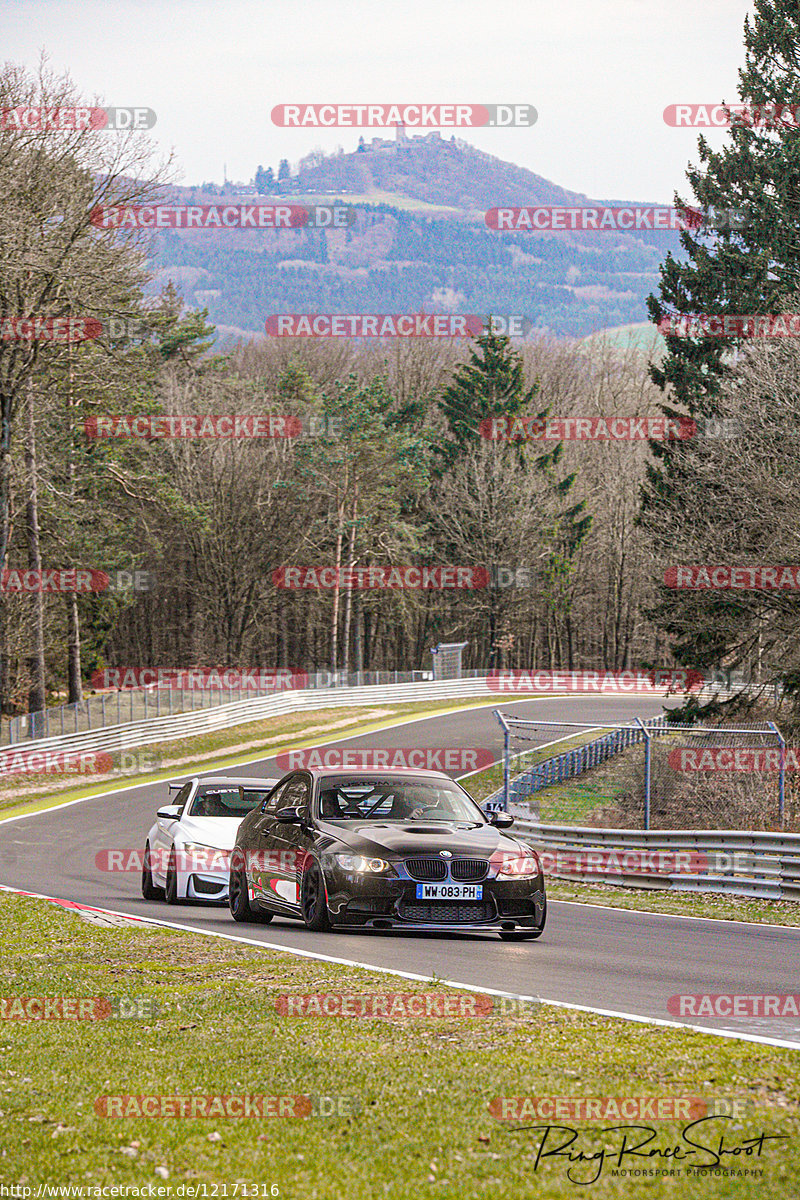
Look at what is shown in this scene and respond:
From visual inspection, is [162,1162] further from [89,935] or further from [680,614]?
[680,614]

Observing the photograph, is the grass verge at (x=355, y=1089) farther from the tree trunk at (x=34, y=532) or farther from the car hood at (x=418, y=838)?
the tree trunk at (x=34, y=532)

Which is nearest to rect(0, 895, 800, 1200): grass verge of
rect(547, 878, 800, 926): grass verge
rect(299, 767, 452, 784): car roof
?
rect(299, 767, 452, 784): car roof

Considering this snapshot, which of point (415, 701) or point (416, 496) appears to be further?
point (416, 496)

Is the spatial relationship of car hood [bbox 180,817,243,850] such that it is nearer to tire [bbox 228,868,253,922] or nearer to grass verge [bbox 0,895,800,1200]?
tire [bbox 228,868,253,922]

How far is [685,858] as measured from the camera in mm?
18234

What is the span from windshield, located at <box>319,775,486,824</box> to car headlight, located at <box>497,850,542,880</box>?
2.89 feet

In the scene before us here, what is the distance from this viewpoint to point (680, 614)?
32719mm

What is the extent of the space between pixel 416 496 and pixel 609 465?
43.8ft

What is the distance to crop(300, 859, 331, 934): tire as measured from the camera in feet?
36.9

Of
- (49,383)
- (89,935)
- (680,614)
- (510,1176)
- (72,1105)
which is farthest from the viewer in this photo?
(49,383)

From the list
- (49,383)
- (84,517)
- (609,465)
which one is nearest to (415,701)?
(84,517)

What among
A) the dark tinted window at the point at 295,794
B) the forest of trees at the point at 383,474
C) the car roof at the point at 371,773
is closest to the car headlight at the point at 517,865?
the car roof at the point at 371,773

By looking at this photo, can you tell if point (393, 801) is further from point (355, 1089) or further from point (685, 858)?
point (685, 858)

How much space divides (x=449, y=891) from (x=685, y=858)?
8.21 m
